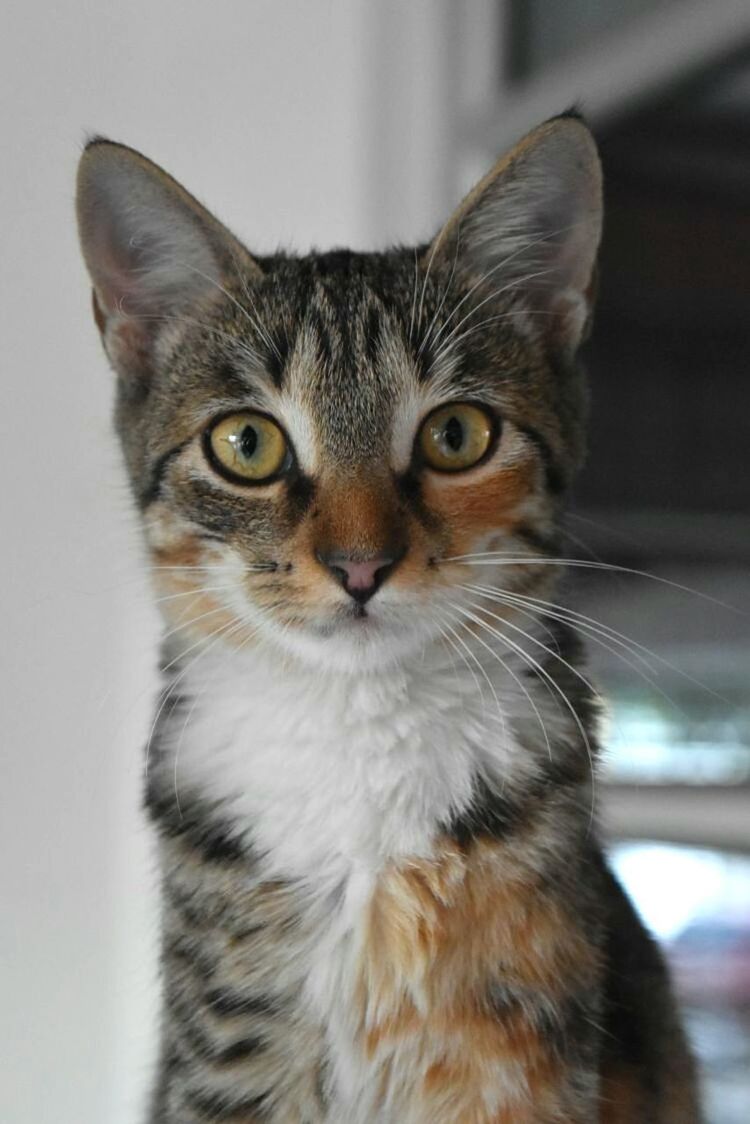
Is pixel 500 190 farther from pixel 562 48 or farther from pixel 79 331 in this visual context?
pixel 562 48

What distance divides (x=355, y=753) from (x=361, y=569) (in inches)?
5.0

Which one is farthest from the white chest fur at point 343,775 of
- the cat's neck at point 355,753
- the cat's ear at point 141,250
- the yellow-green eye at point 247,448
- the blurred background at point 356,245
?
the blurred background at point 356,245

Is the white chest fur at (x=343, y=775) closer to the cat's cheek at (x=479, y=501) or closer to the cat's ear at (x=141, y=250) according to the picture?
the cat's cheek at (x=479, y=501)

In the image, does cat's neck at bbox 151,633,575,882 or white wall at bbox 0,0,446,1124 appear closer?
cat's neck at bbox 151,633,575,882

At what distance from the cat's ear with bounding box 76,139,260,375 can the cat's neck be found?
229 mm

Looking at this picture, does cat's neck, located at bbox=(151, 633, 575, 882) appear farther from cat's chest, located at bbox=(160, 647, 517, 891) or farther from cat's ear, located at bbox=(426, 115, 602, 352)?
cat's ear, located at bbox=(426, 115, 602, 352)

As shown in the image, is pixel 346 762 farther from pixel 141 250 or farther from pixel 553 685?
pixel 141 250

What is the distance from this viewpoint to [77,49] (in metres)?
1.26

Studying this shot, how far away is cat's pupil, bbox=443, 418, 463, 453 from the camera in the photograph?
2.48 feet

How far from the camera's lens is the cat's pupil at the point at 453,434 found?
Answer: 756mm

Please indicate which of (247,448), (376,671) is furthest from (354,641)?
(247,448)

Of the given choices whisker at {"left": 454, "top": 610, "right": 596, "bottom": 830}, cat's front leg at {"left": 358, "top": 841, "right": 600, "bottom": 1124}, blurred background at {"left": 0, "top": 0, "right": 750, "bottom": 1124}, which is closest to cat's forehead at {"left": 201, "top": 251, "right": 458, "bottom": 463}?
whisker at {"left": 454, "top": 610, "right": 596, "bottom": 830}

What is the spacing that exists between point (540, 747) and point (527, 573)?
11cm

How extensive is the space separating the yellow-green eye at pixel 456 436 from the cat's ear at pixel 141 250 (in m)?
0.18
